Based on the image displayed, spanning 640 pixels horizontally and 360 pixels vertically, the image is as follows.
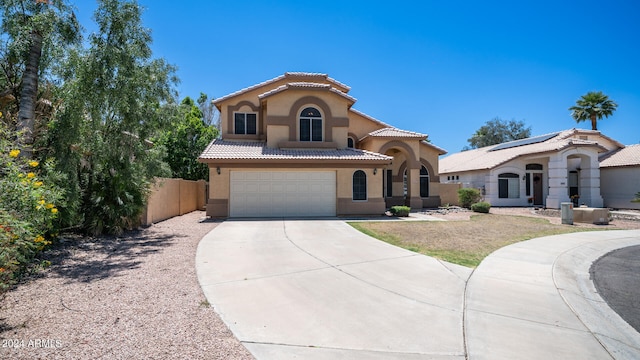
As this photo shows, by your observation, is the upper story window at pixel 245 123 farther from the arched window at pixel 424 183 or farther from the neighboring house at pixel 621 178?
the neighboring house at pixel 621 178

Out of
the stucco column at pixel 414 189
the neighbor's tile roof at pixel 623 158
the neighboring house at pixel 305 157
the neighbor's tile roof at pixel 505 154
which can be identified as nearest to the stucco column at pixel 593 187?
the neighbor's tile roof at pixel 505 154

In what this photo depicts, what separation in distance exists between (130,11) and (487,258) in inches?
518

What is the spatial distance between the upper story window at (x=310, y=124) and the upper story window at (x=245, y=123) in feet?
12.5

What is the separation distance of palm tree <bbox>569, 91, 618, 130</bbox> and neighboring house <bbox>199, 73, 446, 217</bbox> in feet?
86.4

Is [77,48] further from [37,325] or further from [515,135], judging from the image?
[515,135]

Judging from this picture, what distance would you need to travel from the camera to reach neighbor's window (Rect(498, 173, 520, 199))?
1030 inches

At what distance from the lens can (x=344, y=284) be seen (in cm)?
619

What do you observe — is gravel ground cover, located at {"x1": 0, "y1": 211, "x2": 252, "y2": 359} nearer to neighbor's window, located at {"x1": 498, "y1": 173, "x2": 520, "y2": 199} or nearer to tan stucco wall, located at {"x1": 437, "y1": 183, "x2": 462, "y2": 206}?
tan stucco wall, located at {"x1": 437, "y1": 183, "x2": 462, "y2": 206}

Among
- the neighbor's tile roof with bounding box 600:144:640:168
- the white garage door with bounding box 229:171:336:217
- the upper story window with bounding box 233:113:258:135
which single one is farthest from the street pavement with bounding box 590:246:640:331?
the neighbor's tile roof with bounding box 600:144:640:168

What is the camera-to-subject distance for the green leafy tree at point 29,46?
852 cm

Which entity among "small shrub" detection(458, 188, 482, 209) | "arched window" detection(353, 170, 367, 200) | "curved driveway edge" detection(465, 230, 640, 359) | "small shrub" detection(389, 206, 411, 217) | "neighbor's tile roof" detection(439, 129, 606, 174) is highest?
"neighbor's tile roof" detection(439, 129, 606, 174)

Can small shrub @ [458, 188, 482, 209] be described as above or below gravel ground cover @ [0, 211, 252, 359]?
above

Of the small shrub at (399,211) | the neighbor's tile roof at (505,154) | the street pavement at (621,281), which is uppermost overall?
the neighbor's tile roof at (505,154)

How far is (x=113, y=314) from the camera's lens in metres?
4.74
